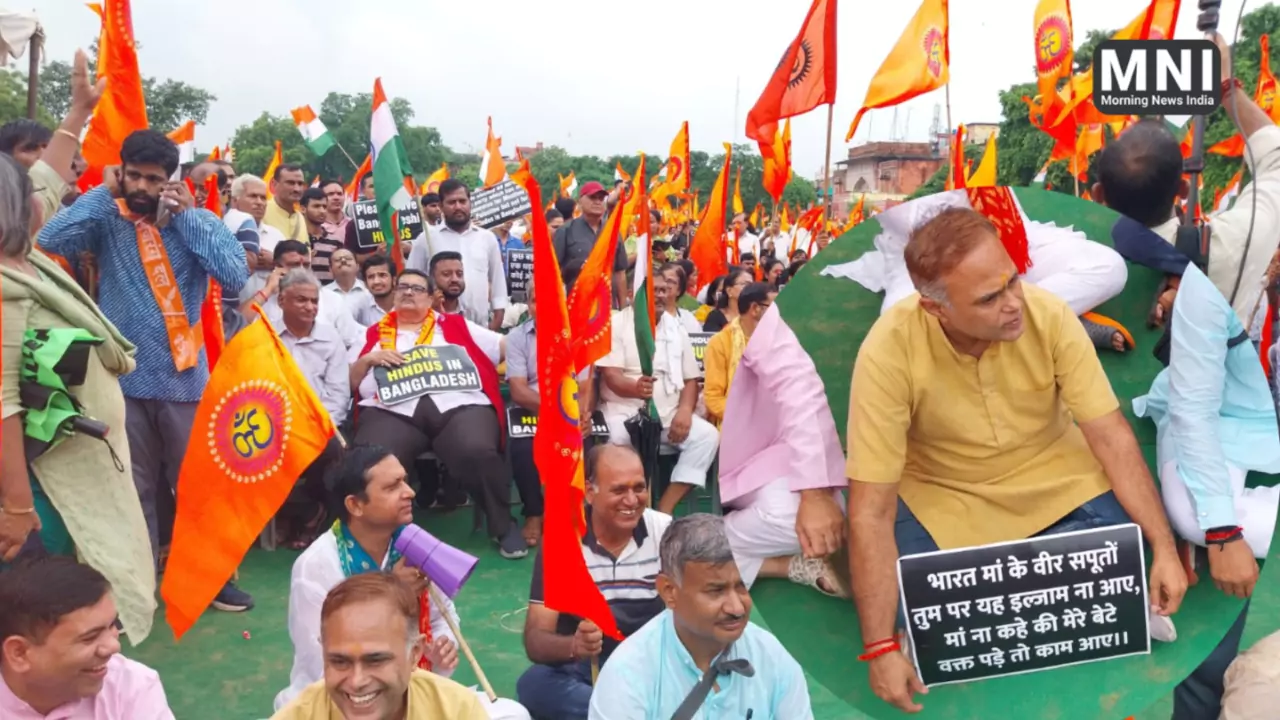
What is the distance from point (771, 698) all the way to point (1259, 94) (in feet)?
28.2

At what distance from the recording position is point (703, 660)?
2.74 m

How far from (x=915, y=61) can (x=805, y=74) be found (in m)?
0.83

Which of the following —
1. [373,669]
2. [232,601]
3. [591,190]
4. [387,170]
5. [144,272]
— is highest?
[387,170]

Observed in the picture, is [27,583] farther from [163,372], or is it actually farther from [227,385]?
[163,372]

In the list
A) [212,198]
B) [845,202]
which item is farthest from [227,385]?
[845,202]

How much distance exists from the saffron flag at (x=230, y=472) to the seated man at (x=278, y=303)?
1.98 metres

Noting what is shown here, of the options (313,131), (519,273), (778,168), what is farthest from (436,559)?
(313,131)

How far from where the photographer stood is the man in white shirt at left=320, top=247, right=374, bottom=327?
7074mm

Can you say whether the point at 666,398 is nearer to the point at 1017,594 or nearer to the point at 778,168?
the point at 778,168

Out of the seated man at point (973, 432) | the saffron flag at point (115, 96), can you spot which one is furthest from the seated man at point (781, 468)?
the saffron flag at point (115, 96)

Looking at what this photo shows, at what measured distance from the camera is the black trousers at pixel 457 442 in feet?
19.7

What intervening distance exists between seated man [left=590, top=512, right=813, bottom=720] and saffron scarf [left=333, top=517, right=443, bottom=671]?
105cm

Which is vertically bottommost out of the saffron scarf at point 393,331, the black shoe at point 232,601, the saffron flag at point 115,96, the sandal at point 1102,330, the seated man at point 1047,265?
the black shoe at point 232,601

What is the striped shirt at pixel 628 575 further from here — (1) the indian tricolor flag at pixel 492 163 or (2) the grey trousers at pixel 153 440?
(1) the indian tricolor flag at pixel 492 163
